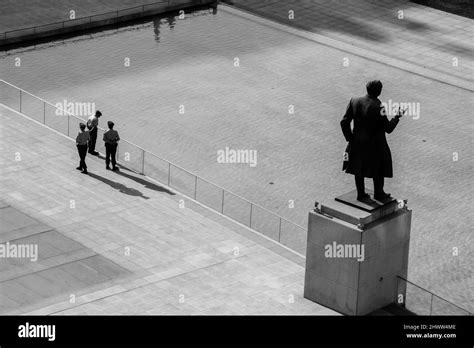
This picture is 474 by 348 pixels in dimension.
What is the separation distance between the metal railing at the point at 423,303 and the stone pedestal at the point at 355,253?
386mm

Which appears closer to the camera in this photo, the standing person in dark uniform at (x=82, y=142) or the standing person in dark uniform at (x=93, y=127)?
the standing person in dark uniform at (x=82, y=142)

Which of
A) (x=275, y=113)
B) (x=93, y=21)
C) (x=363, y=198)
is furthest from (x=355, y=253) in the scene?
(x=93, y=21)

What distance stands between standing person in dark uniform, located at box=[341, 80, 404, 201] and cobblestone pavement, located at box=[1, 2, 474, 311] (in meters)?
5.62

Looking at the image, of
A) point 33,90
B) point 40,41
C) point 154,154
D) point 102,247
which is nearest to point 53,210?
point 102,247

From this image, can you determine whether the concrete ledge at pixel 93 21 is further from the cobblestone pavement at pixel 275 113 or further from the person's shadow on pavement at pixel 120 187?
the person's shadow on pavement at pixel 120 187

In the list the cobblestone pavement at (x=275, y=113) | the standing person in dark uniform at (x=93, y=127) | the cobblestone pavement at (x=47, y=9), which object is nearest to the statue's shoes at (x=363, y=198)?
the cobblestone pavement at (x=275, y=113)

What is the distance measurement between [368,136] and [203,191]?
32.8 feet

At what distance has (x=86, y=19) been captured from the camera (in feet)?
189

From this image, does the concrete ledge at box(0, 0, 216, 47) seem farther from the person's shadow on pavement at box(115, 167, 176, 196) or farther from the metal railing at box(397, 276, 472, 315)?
the metal railing at box(397, 276, 472, 315)

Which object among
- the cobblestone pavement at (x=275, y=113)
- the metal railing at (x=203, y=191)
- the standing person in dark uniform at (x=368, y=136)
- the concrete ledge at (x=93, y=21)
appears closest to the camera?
the standing person in dark uniform at (x=368, y=136)

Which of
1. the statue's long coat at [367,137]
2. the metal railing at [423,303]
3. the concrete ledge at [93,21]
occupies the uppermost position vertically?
the statue's long coat at [367,137]

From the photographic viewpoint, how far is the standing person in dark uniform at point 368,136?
32.3 meters

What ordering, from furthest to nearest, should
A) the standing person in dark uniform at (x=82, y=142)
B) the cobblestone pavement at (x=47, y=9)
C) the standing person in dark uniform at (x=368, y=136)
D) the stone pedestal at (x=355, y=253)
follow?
the cobblestone pavement at (x=47, y=9) < the standing person in dark uniform at (x=82, y=142) < the stone pedestal at (x=355, y=253) < the standing person in dark uniform at (x=368, y=136)
